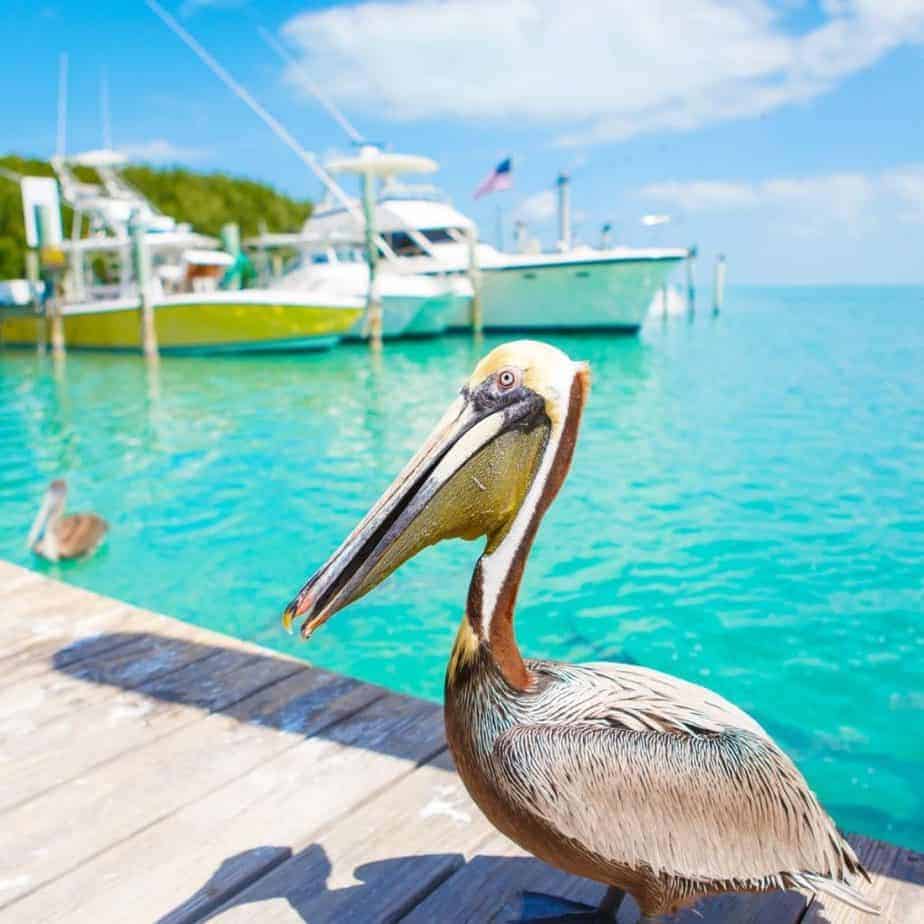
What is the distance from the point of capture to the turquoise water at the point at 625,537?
476 cm

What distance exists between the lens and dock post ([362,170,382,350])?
20750 millimetres

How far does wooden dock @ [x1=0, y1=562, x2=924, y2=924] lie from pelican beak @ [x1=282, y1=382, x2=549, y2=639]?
77 cm

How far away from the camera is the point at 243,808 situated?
2197mm

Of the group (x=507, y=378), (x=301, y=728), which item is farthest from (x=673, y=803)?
(x=301, y=728)

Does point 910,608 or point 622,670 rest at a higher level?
point 622,670

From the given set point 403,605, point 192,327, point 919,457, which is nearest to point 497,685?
point 403,605

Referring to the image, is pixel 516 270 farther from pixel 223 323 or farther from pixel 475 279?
pixel 223 323

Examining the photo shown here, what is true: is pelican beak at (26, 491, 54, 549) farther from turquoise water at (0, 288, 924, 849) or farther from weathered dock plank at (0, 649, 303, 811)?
weathered dock plank at (0, 649, 303, 811)

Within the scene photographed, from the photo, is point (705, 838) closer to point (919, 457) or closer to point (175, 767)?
point (175, 767)

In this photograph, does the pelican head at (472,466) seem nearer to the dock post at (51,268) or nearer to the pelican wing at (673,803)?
the pelican wing at (673,803)

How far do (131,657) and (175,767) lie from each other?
758 mm

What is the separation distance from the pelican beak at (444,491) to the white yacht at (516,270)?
2189 cm

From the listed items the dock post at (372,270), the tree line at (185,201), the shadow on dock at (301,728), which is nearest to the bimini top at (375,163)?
the dock post at (372,270)

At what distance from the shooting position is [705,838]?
1.46 m
